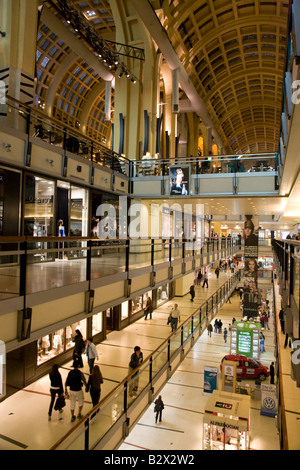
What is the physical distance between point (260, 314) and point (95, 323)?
17103 mm

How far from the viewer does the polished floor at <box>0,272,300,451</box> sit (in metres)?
6.50

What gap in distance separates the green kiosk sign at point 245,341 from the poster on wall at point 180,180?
916 centimetres

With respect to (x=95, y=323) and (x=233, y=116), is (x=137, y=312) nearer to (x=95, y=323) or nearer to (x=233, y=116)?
(x=95, y=323)

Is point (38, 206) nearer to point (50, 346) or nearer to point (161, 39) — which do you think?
point (50, 346)

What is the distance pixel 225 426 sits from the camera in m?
9.86

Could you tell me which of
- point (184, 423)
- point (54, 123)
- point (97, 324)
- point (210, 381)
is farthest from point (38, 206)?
point (210, 381)

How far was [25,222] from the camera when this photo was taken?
9109mm

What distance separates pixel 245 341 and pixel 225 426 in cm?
860

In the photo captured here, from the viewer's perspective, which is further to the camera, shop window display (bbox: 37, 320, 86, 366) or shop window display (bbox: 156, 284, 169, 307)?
shop window display (bbox: 156, 284, 169, 307)

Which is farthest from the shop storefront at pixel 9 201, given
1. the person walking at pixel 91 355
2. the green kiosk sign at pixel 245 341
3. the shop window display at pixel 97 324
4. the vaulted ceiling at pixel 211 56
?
the green kiosk sign at pixel 245 341

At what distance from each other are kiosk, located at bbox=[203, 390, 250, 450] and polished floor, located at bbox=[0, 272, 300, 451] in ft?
1.95

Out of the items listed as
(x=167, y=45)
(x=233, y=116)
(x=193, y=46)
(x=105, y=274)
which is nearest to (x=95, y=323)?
(x=105, y=274)

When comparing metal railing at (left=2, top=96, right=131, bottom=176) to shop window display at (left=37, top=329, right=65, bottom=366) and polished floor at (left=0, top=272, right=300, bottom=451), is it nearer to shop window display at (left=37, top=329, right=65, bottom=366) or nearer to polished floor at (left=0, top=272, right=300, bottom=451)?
shop window display at (left=37, top=329, right=65, bottom=366)

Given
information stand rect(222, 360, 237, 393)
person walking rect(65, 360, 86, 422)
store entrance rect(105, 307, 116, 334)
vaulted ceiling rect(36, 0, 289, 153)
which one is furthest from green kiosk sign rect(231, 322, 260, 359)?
vaulted ceiling rect(36, 0, 289, 153)
